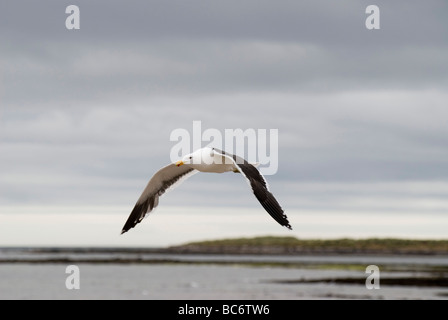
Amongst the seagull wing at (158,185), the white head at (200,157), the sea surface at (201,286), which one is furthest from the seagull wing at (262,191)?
the sea surface at (201,286)

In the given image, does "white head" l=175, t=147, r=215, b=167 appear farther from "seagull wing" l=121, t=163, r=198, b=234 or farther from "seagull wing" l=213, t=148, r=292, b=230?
"seagull wing" l=121, t=163, r=198, b=234

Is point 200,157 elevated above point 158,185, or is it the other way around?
point 200,157

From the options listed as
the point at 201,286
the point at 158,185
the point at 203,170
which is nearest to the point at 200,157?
the point at 203,170

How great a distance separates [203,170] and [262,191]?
2.30 meters

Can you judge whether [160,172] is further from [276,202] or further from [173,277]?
[173,277]

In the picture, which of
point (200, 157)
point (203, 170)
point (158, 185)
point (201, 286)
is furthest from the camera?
point (201, 286)

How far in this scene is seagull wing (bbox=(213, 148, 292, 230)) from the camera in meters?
12.7

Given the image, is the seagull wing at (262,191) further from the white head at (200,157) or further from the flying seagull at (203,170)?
the white head at (200,157)

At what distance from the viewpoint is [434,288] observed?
5569 centimetres

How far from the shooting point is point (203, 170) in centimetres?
1545

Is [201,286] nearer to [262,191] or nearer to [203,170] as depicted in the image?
[203,170]
